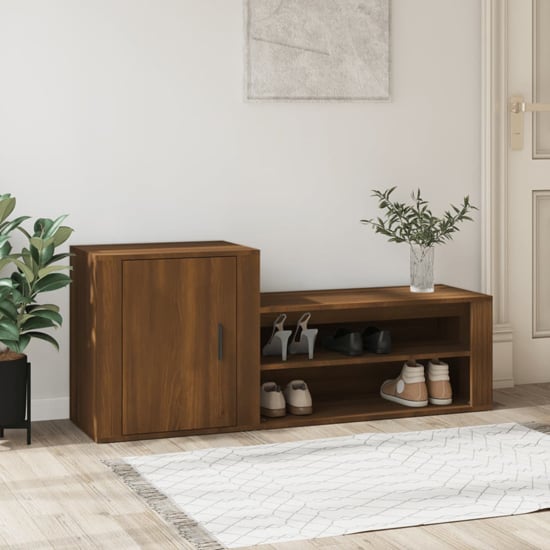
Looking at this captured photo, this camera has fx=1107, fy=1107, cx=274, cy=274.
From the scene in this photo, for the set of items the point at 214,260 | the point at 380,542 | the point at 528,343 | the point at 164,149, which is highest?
the point at 164,149

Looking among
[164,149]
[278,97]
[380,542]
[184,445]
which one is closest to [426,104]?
[278,97]

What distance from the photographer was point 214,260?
12.8ft

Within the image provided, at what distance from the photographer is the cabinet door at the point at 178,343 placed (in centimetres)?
381

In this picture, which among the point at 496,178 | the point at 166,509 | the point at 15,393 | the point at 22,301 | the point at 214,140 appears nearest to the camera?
the point at 166,509

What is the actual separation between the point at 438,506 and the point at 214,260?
1.25 m

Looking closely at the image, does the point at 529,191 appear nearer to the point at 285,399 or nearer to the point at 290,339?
the point at 290,339

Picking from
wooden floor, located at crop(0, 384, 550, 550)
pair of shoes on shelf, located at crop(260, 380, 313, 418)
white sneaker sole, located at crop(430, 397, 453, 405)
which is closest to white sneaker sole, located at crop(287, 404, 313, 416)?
pair of shoes on shelf, located at crop(260, 380, 313, 418)

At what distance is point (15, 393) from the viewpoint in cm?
380

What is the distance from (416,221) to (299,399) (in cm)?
87

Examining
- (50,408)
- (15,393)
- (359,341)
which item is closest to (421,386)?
(359,341)

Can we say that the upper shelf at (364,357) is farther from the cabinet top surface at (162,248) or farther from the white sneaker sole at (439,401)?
the cabinet top surface at (162,248)

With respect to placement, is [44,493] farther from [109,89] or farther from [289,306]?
[109,89]

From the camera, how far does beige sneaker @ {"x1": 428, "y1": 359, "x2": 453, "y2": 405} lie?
4301mm

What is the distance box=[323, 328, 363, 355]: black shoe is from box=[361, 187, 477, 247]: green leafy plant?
0.45 m
